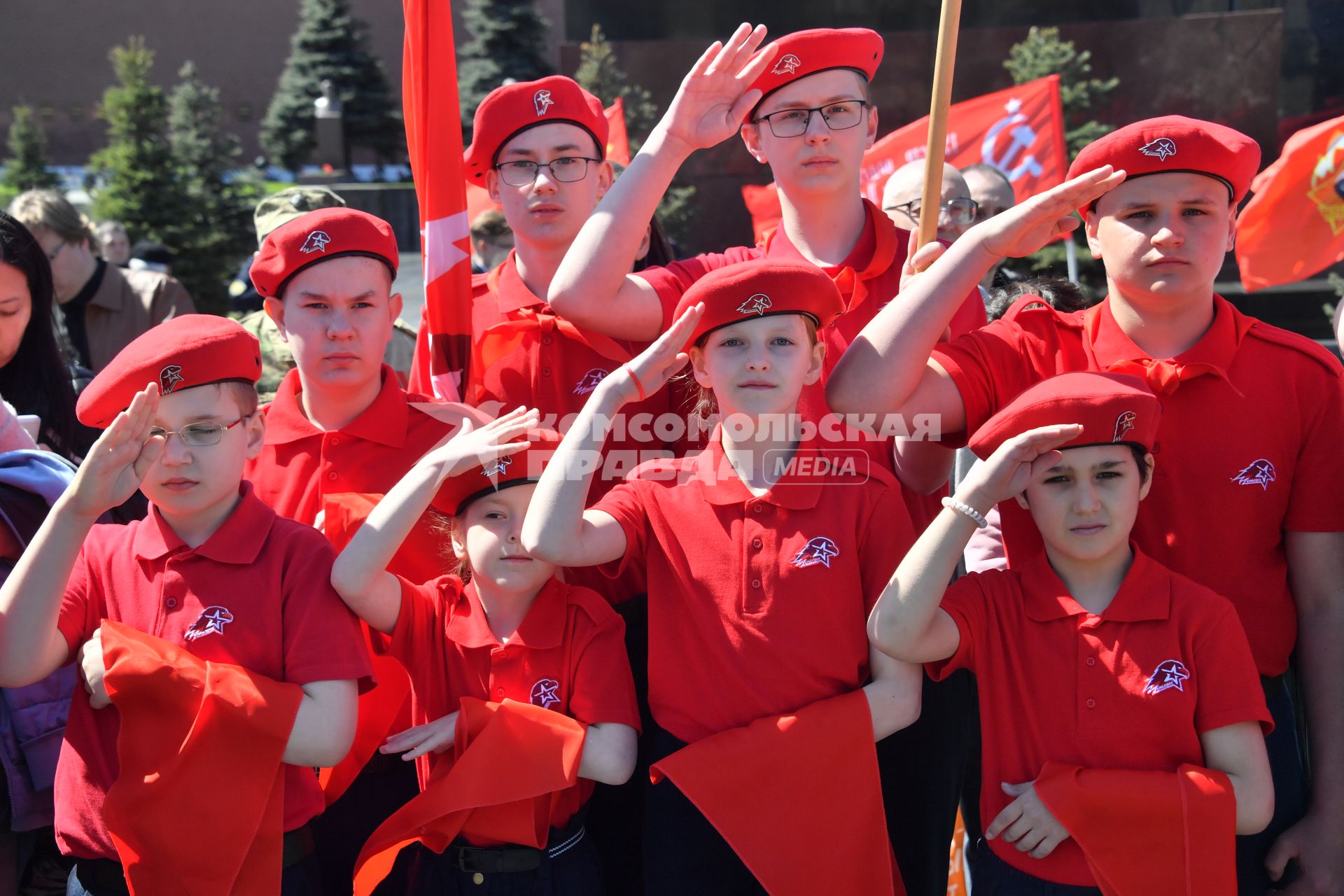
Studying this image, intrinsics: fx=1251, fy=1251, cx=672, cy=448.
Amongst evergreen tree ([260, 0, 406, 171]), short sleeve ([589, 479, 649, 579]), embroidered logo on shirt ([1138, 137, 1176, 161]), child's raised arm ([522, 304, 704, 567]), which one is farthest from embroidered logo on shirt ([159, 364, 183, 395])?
evergreen tree ([260, 0, 406, 171])

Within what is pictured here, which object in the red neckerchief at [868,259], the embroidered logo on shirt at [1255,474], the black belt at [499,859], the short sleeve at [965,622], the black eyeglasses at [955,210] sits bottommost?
the black belt at [499,859]

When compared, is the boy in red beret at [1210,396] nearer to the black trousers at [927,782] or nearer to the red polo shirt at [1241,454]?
the red polo shirt at [1241,454]

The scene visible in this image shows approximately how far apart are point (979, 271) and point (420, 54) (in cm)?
182

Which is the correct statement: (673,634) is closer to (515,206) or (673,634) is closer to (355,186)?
(515,206)

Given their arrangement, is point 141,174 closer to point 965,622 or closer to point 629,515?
point 629,515

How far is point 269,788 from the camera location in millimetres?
2518

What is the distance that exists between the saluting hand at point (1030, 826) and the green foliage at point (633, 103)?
12.8m

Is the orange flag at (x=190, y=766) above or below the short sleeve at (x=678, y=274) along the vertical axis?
below

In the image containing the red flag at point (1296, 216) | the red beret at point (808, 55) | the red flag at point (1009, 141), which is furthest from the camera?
the red flag at point (1009, 141)

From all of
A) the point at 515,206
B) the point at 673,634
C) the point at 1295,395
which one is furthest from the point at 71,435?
the point at 1295,395

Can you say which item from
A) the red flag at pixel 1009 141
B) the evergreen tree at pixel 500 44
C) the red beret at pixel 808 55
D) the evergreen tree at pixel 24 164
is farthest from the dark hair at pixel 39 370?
the evergreen tree at pixel 500 44

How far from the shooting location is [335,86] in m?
27.5

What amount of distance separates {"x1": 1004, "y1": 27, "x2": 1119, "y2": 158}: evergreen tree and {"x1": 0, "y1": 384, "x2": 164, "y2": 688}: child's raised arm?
12.0 meters

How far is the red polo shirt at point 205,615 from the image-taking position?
2.55 metres
